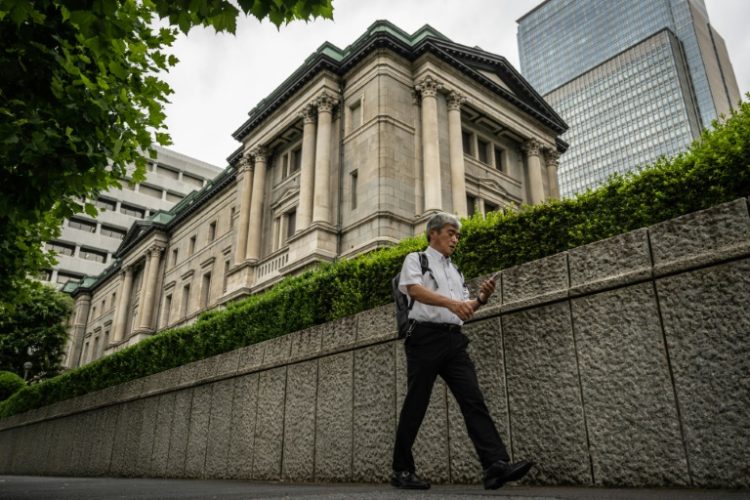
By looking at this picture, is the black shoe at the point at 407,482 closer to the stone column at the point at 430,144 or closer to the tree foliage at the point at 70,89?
the tree foliage at the point at 70,89

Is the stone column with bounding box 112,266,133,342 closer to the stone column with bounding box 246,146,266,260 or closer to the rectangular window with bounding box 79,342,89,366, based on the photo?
the rectangular window with bounding box 79,342,89,366

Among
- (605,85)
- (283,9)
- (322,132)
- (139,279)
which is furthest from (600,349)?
(605,85)

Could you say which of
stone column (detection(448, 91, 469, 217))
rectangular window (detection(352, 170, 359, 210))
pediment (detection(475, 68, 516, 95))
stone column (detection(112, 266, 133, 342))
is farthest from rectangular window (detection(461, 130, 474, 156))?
stone column (detection(112, 266, 133, 342))

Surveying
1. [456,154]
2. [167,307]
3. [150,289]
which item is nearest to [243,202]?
[456,154]

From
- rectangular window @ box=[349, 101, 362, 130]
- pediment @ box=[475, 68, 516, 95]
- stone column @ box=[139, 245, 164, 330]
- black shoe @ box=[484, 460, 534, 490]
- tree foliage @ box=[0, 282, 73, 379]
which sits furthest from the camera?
stone column @ box=[139, 245, 164, 330]

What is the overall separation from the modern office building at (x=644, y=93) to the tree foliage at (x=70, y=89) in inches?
4204

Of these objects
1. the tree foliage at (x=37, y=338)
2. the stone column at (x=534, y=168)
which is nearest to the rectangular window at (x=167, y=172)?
the tree foliage at (x=37, y=338)

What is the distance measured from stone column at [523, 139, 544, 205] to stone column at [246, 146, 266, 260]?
1517 centimetres

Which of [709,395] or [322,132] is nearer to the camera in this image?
[709,395]

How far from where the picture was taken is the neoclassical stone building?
2555cm

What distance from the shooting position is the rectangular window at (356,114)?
91.0 ft

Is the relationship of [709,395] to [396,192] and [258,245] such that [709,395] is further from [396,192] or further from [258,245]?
[258,245]

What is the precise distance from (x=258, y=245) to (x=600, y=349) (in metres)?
27.5

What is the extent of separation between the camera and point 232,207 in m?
41.2
